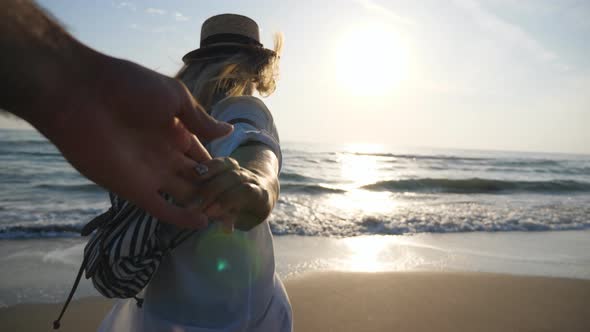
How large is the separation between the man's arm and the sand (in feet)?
9.30

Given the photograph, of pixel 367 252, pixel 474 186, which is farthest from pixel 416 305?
pixel 474 186

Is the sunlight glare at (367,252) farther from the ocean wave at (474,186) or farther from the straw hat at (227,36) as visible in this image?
the ocean wave at (474,186)

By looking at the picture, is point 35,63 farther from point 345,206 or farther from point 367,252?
point 345,206

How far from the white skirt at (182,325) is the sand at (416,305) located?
1801mm

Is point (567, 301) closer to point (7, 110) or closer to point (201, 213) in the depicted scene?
point (201, 213)

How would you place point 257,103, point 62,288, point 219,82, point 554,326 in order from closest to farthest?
point 257,103
point 219,82
point 554,326
point 62,288

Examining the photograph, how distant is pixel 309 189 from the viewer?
13.0 m

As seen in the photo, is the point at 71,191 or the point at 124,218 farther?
the point at 71,191

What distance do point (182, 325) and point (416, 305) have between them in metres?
2.93

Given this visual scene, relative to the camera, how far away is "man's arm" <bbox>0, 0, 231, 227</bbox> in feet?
1.69

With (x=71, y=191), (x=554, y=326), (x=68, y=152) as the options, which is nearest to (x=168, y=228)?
(x=68, y=152)

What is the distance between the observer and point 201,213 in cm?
74

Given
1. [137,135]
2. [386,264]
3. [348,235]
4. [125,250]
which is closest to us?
[137,135]

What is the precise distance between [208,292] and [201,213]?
2.01ft
